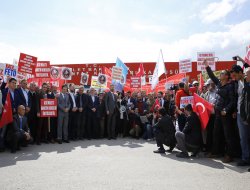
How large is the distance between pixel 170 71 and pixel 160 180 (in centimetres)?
2372

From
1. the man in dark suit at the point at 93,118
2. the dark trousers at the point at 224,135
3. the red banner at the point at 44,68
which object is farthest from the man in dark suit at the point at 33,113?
the dark trousers at the point at 224,135

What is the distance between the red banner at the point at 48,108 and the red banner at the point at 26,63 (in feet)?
11.5

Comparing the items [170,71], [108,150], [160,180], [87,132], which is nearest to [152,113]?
[87,132]

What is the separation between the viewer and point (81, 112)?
12.2 meters

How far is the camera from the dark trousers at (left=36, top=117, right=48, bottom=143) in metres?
10.6

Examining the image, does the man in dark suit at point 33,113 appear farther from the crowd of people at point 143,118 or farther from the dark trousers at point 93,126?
the dark trousers at point 93,126

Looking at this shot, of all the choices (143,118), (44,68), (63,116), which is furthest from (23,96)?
(44,68)

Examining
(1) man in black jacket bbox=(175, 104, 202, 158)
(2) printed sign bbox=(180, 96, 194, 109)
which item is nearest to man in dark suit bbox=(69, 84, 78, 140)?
(2) printed sign bbox=(180, 96, 194, 109)

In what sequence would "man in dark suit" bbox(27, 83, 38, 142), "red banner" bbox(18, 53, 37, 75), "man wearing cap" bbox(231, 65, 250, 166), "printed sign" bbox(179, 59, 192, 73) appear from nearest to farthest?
"man wearing cap" bbox(231, 65, 250, 166) < "man in dark suit" bbox(27, 83, 38, 142) < "red banner" bbox(18, 53, 37, 75) < "printed sign" bbox(179, 59, 192, 73)

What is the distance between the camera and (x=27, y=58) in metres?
13.7

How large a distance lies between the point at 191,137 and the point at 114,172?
9.29ft

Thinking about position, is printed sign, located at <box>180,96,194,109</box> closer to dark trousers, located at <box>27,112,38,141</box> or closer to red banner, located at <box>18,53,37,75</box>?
dark trousers, located at <box>27,112,38,141</box>

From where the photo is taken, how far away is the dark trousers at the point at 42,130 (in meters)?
10.6

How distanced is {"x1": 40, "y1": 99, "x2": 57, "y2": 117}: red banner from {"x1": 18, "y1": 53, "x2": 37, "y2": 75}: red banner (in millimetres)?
3504
